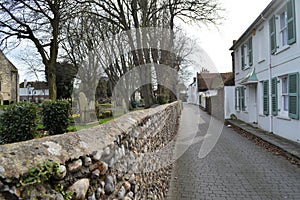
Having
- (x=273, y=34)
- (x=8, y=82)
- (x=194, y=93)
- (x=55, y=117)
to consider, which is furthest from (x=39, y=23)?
(x=194, y=93)

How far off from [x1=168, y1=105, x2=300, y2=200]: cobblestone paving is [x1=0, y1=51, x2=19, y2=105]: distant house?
37.3 meters

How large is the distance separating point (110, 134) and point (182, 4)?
41.8 ft

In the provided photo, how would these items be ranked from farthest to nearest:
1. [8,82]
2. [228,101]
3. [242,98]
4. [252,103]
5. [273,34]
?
[8,82] < [228,101] < [242,98] < [252,103] < [273,34]

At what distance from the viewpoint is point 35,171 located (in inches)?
50.0

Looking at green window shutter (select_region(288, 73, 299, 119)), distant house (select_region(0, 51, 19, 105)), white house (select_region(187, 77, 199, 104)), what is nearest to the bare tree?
green window shutter (select_region(288, 73, 299, 119))

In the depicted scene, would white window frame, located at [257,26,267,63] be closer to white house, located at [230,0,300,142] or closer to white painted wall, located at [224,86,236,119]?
white house, located at [230,0,300,142]

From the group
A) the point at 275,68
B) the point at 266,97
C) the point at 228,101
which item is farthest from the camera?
the point at 228,101

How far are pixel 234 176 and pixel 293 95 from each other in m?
4.46

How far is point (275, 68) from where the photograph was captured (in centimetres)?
1030

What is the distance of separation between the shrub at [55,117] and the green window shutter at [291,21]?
8.58 meters

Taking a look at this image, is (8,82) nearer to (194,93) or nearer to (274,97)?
(194,93)

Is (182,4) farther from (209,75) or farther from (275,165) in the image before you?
(209,75)

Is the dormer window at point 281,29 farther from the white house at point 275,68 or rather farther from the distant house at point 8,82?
the distant house at point 8,82

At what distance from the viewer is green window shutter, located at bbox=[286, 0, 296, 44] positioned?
8.13 metres
